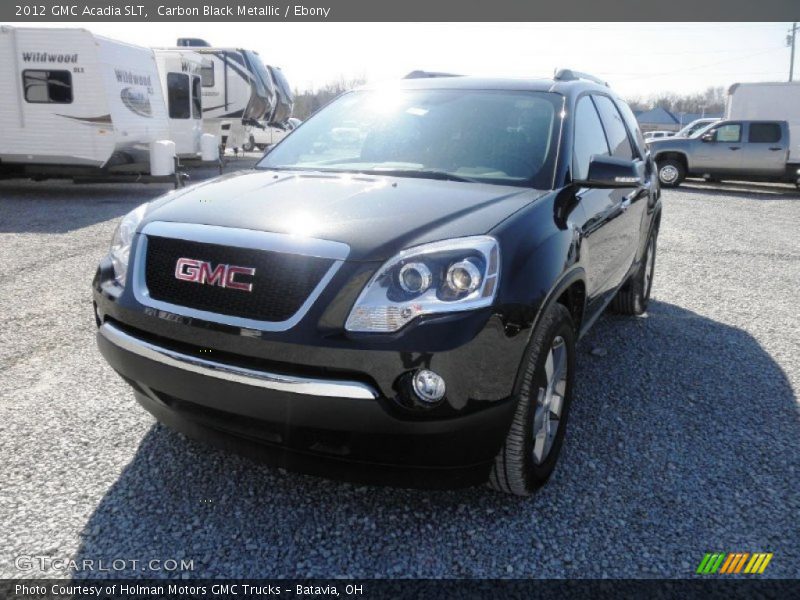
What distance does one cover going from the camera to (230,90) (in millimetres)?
20281

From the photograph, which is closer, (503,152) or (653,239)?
(503,152)

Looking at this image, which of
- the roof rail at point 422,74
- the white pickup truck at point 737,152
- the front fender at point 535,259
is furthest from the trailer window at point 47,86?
the white pickup truck at point 737,152

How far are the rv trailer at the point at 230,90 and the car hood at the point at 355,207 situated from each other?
60.7 ft

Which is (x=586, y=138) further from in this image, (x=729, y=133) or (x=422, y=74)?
(x=729, y=133)

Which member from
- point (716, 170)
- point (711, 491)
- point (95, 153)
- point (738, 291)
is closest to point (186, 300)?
→ point (711, 491)

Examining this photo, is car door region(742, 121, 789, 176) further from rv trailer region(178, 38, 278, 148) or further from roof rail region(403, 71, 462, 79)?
roof rail region(403, 71, 462, 79)

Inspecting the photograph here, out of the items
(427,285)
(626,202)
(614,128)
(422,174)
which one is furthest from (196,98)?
(427,285)

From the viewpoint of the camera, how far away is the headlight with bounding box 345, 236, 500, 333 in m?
2.18

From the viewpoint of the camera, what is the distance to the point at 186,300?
95.4 inches

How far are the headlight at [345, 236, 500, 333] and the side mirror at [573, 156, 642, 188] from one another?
3.28ft

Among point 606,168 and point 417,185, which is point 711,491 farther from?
point 417,185

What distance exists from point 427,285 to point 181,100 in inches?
647

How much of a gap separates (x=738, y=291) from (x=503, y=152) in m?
4.50

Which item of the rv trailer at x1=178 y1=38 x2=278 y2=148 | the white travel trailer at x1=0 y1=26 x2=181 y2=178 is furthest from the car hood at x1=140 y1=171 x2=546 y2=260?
the rv trailer at x1=178 y1=38 x2=278 y2=148
